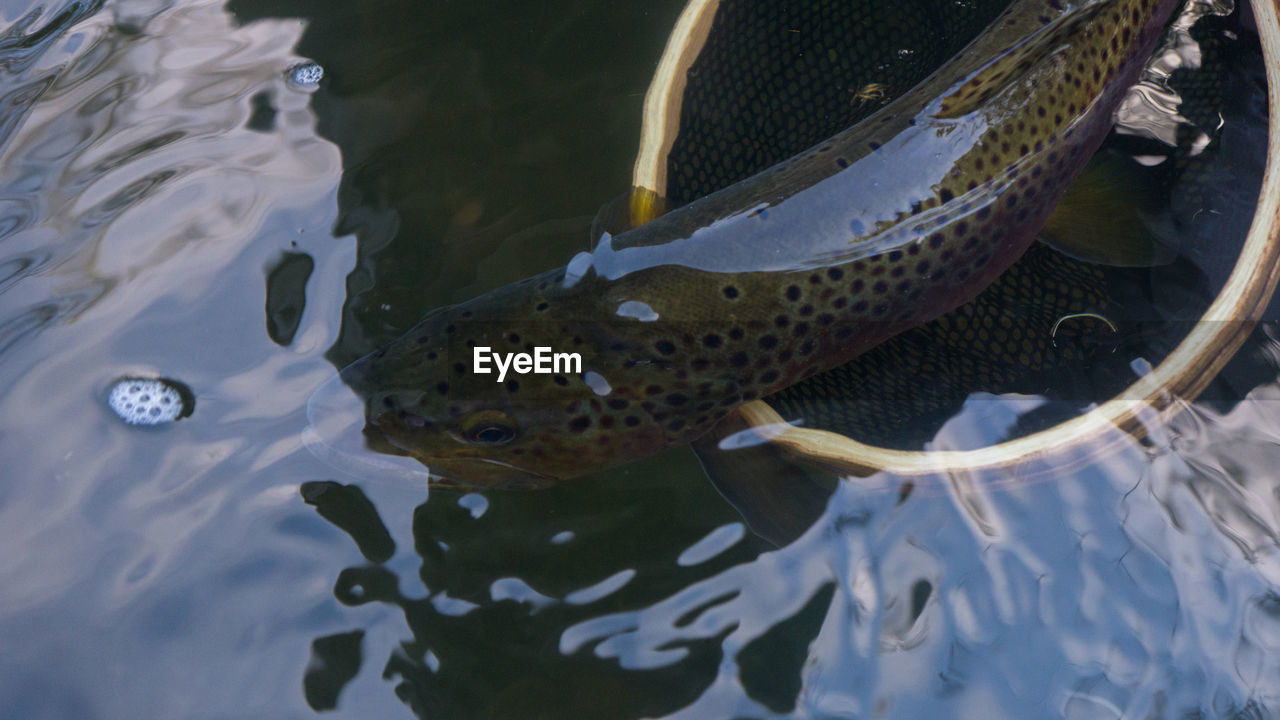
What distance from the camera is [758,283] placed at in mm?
1797

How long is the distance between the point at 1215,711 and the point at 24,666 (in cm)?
286

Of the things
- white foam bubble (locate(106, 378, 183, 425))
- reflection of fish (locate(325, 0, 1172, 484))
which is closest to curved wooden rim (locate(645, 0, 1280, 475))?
reflection of fish (locate(325, 0, 1172, 484))

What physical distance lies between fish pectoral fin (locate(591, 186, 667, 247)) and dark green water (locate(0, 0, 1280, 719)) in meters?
0.19

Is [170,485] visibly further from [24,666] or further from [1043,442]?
[1043,442]

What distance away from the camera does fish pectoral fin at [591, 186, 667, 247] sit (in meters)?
2.09

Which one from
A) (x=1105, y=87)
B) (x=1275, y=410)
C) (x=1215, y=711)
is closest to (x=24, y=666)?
(x=1215, y=711)

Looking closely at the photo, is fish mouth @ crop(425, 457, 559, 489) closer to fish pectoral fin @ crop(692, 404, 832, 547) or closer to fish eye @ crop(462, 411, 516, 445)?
fish eye @ crop(462, 411, 516, 445)

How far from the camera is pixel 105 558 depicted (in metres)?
1.98

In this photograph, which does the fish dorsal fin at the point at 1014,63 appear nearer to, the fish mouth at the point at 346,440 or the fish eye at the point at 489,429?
the fish eye at the point at 489,429

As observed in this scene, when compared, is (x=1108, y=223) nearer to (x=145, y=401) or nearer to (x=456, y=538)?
(x=456, y=538)

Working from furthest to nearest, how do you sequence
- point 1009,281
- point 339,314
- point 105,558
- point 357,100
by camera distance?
point 357,100 → point 339,314 → point 1009,281 → point 105,558

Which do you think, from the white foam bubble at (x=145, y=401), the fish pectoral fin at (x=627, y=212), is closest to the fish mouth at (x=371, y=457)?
the white foam bubble at (x=145, y=401)

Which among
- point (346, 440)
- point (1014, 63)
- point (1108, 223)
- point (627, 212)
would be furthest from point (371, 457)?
point (1108, 223)

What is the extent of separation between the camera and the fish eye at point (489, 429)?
1791 mm
